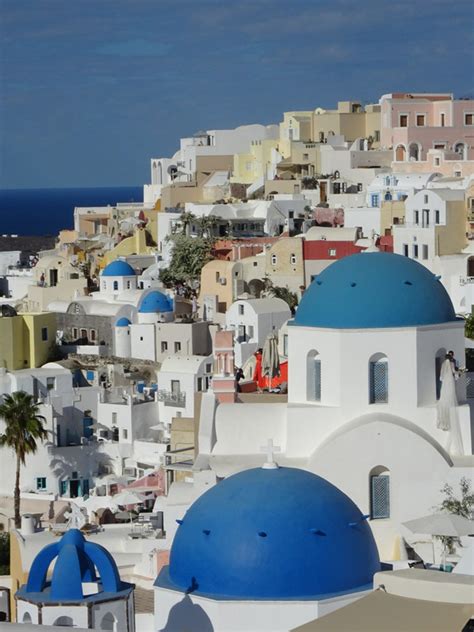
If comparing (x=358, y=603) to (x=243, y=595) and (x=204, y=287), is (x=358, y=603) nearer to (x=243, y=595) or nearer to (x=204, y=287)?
(x=243, y=595)

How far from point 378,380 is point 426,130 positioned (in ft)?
118

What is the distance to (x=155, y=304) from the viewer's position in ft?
144

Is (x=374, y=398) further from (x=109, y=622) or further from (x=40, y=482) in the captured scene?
(x=40, y=482)

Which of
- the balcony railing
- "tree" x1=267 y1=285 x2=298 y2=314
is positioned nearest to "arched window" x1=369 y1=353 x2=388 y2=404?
the balcony railing

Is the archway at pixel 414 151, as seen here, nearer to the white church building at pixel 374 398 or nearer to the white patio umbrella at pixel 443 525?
the white church building at pixel 374 398

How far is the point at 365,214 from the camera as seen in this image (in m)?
48.4

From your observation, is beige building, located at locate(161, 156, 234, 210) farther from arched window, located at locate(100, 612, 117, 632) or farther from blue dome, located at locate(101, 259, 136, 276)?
arched window, located at locate(100, 612, 117, 632)

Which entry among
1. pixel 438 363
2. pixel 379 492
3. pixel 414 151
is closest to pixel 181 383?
pixel 438 363

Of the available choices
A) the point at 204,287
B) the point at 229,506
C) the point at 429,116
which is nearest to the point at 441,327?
the point at 229,506

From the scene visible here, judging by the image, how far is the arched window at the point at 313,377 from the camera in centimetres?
2253

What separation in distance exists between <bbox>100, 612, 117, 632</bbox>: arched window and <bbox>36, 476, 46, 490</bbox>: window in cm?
2046

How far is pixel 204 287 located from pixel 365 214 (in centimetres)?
→ 503

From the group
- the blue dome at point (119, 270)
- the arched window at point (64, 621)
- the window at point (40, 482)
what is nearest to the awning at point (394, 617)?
the arched window at point (64, 621)

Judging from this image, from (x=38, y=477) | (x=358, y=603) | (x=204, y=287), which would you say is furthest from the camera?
(x=204, y=287)
